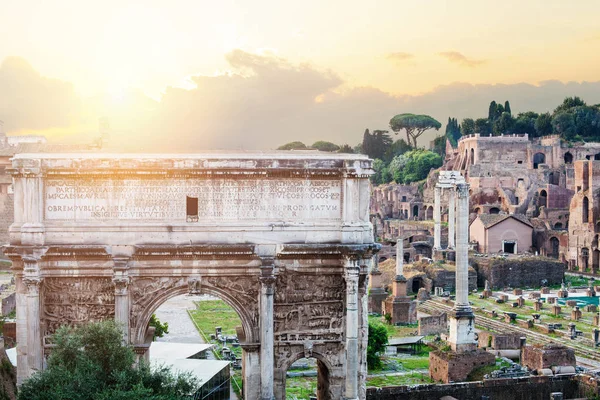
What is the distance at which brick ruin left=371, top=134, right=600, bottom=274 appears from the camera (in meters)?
57.4

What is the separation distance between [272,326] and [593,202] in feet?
159

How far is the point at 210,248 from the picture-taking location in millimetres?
14734

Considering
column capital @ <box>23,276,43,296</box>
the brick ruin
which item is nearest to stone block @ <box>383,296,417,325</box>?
the brick ruin

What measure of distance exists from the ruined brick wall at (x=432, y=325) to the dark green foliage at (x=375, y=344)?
5699 millimetres

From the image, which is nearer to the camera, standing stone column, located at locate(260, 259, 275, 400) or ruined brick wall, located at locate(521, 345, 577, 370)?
standing stone column, located at locate(260, 259, 275, 400)

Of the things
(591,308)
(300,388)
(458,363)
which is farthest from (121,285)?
(591,308)

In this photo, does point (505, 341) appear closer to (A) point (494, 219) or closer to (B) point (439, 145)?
(A) point (494, 219)

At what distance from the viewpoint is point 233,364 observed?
27.4 meters

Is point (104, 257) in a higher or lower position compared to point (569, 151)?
lower

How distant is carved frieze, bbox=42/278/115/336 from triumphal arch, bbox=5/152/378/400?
22 millimetres

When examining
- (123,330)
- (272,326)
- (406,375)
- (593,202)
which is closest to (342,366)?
(272,326)

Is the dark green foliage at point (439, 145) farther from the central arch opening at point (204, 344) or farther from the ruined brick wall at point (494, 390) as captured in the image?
the ruined brick wall at point (494, 390)

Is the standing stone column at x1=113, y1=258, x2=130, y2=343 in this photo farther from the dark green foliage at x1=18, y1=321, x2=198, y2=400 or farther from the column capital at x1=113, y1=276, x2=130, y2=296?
the dark green foliage at x1=18, y1=321, x2=198, y2=400

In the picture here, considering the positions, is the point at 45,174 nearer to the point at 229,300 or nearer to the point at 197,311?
the point at 229,300
